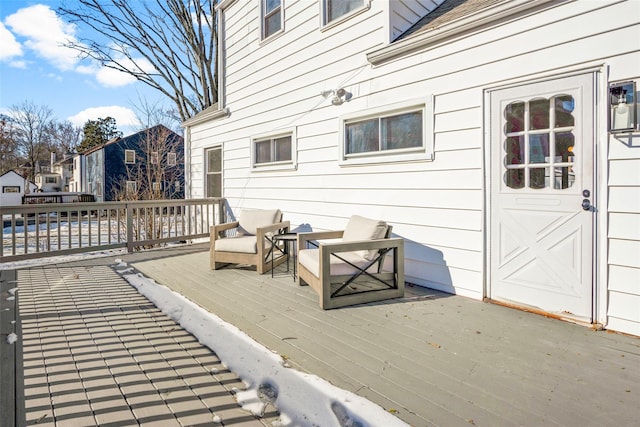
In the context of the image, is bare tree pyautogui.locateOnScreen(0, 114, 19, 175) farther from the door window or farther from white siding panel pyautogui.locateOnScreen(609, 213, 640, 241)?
white siding panel pyautogui.locateOnScreen(609, 213, 640, 241)

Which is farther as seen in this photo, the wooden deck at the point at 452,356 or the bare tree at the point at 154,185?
the bare tree at the point at 154,185

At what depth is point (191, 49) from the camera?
1234 cm

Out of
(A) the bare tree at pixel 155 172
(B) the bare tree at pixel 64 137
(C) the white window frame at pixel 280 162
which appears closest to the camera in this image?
(C) the white window frame at pixel 280 162

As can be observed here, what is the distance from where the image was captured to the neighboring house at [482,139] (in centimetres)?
267

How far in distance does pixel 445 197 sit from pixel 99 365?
3246 mm

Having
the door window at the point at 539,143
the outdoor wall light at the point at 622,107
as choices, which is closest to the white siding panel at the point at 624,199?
the door window at the point at 539,143

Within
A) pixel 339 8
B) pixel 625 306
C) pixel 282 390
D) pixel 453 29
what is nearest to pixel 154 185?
pixel 339 8

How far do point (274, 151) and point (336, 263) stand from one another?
328 cm

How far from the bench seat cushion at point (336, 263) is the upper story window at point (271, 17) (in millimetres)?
4184

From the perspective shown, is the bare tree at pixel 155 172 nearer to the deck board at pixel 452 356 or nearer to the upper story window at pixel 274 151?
the upper story window at pixel 274 151

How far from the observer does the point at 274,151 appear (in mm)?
6094

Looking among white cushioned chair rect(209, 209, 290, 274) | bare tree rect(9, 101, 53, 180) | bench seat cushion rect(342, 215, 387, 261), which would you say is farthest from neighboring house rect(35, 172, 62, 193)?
bench seat cushion rect(342, 215, 387, 261)

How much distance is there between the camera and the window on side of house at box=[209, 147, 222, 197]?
25.1 ft

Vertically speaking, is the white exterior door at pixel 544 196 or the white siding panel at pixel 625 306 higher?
the white exterior door at pixel 544 196
